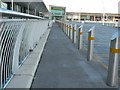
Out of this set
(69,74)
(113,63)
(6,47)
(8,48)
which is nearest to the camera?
(6,47)

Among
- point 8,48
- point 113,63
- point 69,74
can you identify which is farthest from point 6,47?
point 113,63

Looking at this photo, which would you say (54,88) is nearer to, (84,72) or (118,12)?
(84,72)

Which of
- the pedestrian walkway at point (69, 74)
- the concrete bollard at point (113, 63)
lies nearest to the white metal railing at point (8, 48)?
the pedestrian walkway at point (69, 74)

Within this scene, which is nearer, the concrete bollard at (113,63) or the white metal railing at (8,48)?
the white metal railing at (8,48)

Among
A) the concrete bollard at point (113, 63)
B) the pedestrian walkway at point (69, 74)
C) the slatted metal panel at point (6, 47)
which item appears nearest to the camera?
the slatted metal panel at point (6, 47)

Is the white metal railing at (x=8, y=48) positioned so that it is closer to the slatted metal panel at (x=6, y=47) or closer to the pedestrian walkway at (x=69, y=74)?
the slatted metal panel at (x=6, y=47)

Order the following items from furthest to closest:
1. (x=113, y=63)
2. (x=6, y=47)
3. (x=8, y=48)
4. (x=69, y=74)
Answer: (x=69, y=74) < (x=113, y=63) < (x=8, y=48) < (x=6, y=47)

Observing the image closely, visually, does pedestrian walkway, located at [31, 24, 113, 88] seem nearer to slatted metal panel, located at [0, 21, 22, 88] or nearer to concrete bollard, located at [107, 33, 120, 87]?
concrete bollard, located at [107, 33, 120, 87]

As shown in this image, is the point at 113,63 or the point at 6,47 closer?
the point at 6,47

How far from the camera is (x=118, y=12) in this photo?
443 feet

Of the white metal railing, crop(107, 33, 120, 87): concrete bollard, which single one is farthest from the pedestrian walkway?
the white metal railing

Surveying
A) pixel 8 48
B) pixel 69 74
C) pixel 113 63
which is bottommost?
pixel 69 74

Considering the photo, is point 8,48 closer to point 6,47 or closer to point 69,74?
point 6,47

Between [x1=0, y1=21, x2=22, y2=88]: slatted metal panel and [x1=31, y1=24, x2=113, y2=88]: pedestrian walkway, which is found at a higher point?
[x1=0, y1=21, x2=22, y2=88]: slatted metal panel
